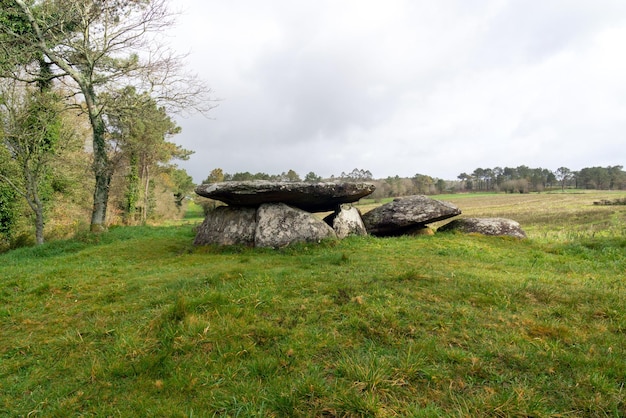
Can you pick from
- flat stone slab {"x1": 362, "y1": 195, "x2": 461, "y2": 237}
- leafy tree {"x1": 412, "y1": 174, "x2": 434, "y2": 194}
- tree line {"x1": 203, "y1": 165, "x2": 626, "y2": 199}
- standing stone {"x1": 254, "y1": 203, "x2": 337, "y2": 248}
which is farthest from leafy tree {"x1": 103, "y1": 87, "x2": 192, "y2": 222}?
leafy tree {"x1": 412, "y1": 174, "x2": 434, "y2": 194}

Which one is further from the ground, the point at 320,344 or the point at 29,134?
the point at 29,134

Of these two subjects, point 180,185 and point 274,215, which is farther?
point 180,185

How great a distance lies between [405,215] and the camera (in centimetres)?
1155

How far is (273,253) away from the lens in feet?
29.8

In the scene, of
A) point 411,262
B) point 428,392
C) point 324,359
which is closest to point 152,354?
point 324,359

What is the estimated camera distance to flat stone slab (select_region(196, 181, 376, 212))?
32.8 ft

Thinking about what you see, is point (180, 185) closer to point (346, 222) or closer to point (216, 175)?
point (216, 175)

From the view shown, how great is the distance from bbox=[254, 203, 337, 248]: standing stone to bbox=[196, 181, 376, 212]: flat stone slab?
1.47ft

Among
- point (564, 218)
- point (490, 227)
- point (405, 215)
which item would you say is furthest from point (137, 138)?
point (564, 218)

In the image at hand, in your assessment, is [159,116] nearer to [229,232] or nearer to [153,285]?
[229,232]

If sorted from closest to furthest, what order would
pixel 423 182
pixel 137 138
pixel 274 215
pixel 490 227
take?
pixel 274 215
pixel 490 227
pixel 137 138
pixel 423 182

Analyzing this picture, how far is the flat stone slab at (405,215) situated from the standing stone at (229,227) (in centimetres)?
438

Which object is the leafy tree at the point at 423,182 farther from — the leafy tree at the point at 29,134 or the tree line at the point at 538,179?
the leafy tree at the point at 29,134

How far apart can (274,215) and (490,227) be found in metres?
7.92
